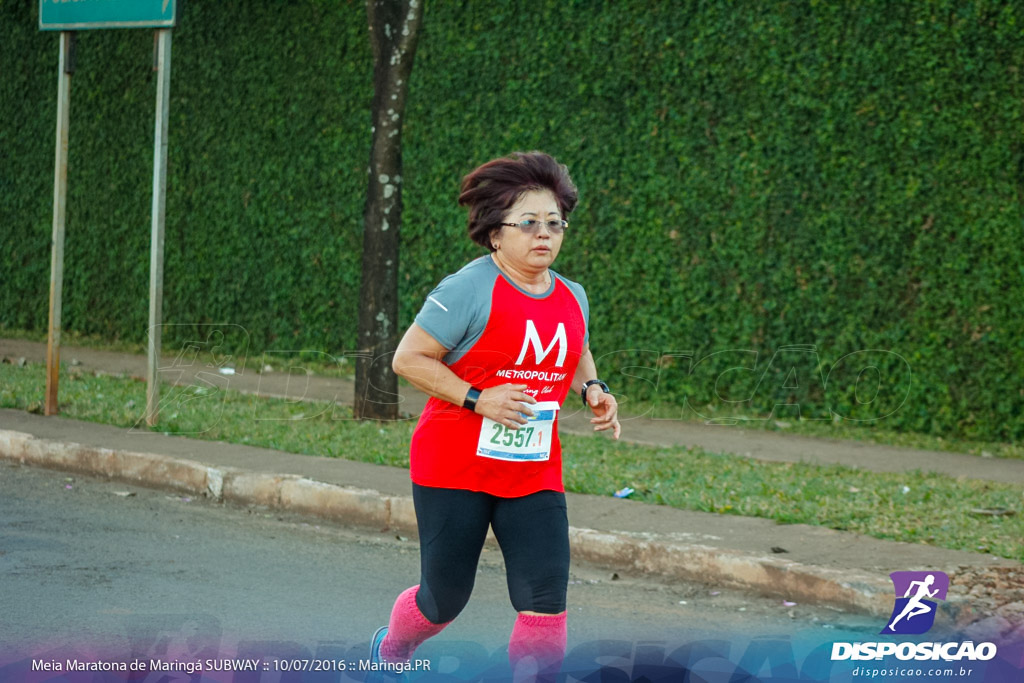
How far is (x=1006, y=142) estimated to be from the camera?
32.2ft

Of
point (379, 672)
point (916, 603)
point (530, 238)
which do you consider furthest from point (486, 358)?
point (916, 603)

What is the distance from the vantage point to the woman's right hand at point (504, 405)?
391cm

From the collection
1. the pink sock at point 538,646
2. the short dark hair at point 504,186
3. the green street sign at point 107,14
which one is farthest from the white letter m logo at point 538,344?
the green street sign at point 107,14

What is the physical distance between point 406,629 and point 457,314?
3.26 feet

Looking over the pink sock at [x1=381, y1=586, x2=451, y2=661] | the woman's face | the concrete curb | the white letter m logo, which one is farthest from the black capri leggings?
the concrete curb

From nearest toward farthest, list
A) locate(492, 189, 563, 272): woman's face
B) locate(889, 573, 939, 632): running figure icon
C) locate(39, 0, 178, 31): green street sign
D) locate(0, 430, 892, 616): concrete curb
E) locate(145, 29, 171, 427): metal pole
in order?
locate(492, 189, 563, 272): woman's face
locate(889, 573, 939, 632): running figure icon
locate(0, 430, 892, 616): concrete curb
locate(39, 0, 178, 31): green street sign
locate(145, 29, 171, 427): metal pole

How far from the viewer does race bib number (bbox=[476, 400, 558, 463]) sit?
3992 millimetres

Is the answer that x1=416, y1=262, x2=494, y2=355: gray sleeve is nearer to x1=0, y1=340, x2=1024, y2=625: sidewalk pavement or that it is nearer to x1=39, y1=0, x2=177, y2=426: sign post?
x1=0, y1=340, x2=1024, y2=625: sidewalk pavement

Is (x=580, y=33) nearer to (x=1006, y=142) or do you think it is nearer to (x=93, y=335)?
(x=1006, y=142)

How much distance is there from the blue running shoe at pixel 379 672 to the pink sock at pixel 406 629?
35 mm

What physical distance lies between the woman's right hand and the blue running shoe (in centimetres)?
88

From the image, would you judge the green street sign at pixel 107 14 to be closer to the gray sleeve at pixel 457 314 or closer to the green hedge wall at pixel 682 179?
the green hedge wall at pixel 682 179

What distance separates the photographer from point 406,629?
4.12 m

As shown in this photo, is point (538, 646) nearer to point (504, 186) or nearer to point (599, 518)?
point (504, 186)
